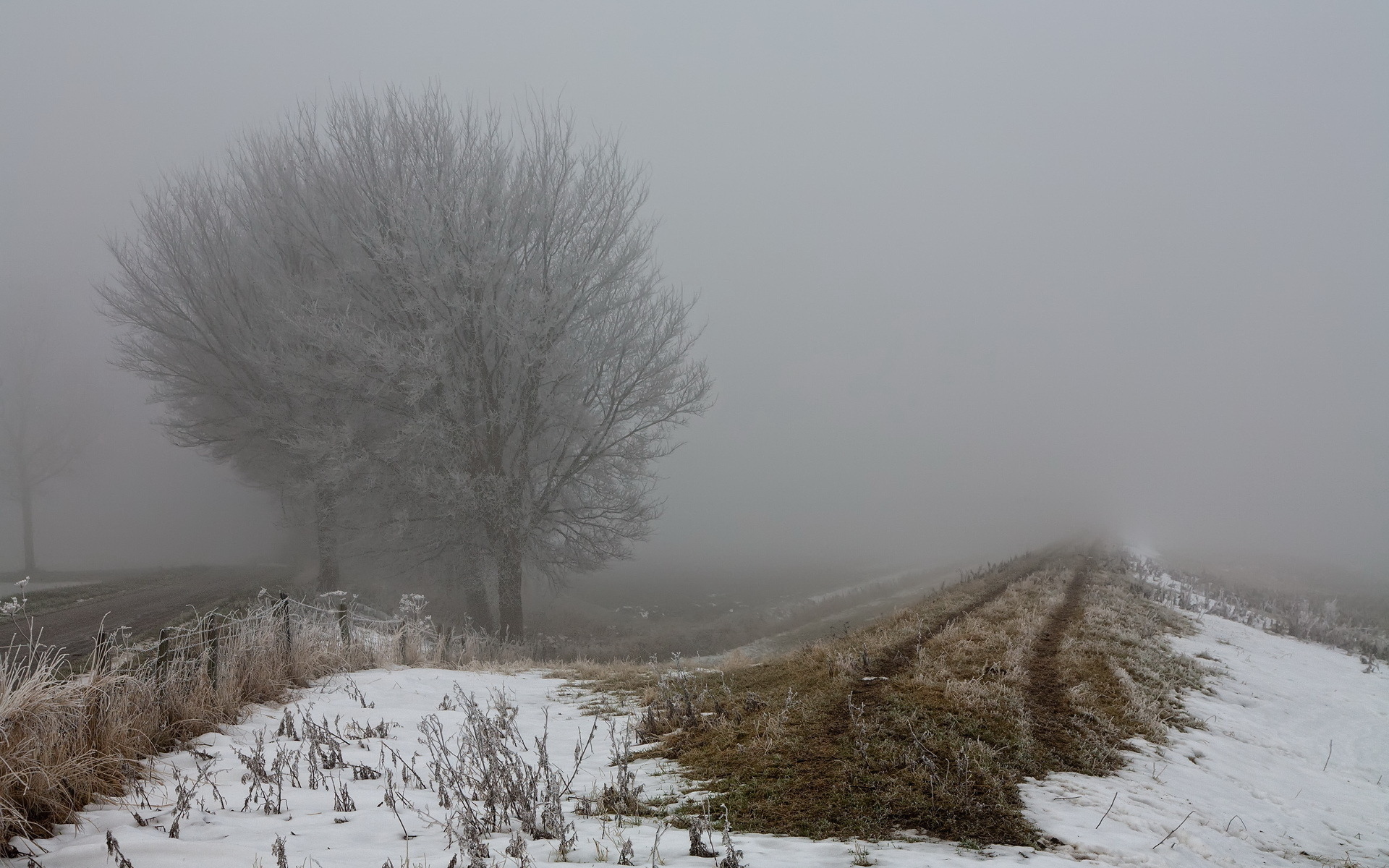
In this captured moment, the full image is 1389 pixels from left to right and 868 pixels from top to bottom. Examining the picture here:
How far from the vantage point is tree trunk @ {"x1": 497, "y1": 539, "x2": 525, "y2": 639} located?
1377 centimetres

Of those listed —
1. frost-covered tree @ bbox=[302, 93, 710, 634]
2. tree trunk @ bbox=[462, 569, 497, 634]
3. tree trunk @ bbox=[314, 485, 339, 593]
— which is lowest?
tree trunk @ bbox=[462, 569, 497, 634]

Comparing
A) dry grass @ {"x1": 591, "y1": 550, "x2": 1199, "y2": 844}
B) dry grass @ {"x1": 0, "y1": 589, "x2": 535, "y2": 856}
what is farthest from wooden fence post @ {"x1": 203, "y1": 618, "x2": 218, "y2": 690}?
dry grass @ {"x1": 591, "y1": 550, "x2": 1199, "y2": 844}

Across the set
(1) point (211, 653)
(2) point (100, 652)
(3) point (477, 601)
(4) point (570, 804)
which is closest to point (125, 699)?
(2) point (100, 652)

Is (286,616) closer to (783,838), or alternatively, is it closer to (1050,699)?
(783,838)

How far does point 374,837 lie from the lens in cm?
305

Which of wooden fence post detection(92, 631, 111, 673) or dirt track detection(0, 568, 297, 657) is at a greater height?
wooden fence post detection(92, 631, 111, 673)

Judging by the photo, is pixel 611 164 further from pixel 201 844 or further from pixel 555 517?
pixel 201 844

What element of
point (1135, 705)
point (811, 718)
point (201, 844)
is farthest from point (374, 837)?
point (1135, 705)

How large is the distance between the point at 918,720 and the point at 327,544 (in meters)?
17.9

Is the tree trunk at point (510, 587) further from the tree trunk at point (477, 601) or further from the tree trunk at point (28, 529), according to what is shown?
the tree trunk at point (28, 529)

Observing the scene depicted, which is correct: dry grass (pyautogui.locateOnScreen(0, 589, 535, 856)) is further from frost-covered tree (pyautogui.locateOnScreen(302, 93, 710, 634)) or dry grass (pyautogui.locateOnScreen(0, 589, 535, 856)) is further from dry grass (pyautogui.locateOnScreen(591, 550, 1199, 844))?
frost-covered tree (pyautogui.locateOnScreen(302, 93, 710, 634))

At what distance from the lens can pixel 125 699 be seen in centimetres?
396

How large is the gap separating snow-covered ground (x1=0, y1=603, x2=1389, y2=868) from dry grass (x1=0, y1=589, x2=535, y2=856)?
0.19 m

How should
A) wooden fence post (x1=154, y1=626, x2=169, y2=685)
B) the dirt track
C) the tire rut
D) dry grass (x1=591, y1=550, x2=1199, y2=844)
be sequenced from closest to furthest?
dry grass (x1=591, y1=550, x2=1199, y2=844) < the tire rut < wooden fence post (x1=154, y1=626, x2=169, y2=685) < the dirt track
